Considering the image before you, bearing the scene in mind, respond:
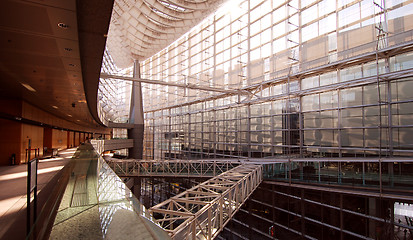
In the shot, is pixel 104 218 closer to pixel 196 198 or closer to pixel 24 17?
pixel 24 17

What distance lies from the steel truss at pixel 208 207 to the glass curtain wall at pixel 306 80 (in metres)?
4.12

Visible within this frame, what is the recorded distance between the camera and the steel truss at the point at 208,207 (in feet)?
18.4

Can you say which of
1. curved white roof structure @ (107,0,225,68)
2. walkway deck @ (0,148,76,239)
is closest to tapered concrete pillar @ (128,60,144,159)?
curved white roof structure @ (107,0,225,68)

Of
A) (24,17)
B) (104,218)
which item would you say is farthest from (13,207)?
(104,218)

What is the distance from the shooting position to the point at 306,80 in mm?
12789

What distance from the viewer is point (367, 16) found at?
10.4 meters

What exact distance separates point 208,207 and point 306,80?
32.6ft

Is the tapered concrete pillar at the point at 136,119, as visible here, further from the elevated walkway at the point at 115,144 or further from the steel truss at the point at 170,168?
the steel truss at the point at 170,168

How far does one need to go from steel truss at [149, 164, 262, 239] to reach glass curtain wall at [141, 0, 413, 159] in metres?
4.12

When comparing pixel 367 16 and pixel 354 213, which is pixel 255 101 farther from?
pixel 354 213

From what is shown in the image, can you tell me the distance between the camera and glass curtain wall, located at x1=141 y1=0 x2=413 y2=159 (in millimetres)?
9508

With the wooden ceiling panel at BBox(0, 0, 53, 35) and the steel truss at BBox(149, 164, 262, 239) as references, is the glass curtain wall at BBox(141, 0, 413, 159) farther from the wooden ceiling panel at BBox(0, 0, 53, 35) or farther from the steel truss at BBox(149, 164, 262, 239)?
the wooden ceiling panel at BBox(0, 0, 53, 35)

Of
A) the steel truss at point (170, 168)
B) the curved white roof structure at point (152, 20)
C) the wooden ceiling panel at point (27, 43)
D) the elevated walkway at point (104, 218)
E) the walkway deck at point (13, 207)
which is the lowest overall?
the steel truss at point (170, 168)

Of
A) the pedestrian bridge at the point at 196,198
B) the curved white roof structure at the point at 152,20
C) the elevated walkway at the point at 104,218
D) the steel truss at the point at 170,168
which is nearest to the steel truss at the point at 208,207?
the pedestrian bridge at the point at 196,198
